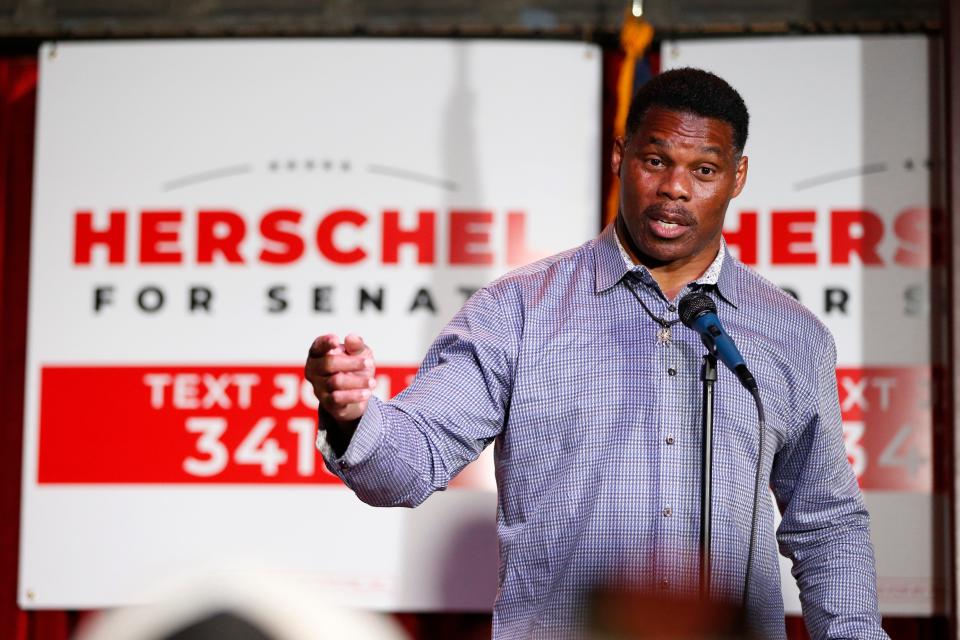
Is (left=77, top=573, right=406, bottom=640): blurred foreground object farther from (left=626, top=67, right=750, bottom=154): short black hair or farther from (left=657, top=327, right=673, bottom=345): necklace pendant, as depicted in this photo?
(left=626, top=67, right=750, bottom=154): short black hair

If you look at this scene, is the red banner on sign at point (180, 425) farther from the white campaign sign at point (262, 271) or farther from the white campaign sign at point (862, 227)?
the white campaign sign at point (862, 227)

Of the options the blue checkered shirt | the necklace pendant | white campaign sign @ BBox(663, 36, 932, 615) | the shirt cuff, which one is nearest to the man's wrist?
the shirt cuff

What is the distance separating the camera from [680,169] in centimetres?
207

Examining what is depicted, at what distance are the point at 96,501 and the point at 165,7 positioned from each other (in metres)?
1.67

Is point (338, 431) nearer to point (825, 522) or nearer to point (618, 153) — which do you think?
point (618, 153)

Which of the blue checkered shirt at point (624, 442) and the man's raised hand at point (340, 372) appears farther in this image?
the blue checkered shirt at point (624, 442)

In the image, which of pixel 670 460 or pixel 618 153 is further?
pixel 618 153

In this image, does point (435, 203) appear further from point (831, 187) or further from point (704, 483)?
point (704, 483)

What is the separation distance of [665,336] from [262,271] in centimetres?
192

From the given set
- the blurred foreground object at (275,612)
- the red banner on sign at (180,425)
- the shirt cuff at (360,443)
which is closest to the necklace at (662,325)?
the shirt cuff at (360,443)

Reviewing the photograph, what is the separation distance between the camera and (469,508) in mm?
3564

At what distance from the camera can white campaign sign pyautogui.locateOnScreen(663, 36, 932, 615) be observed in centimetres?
351

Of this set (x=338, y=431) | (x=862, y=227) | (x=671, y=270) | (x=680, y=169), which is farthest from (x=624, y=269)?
(x=862, y=227)

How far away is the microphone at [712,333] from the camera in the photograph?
5.74 feet
